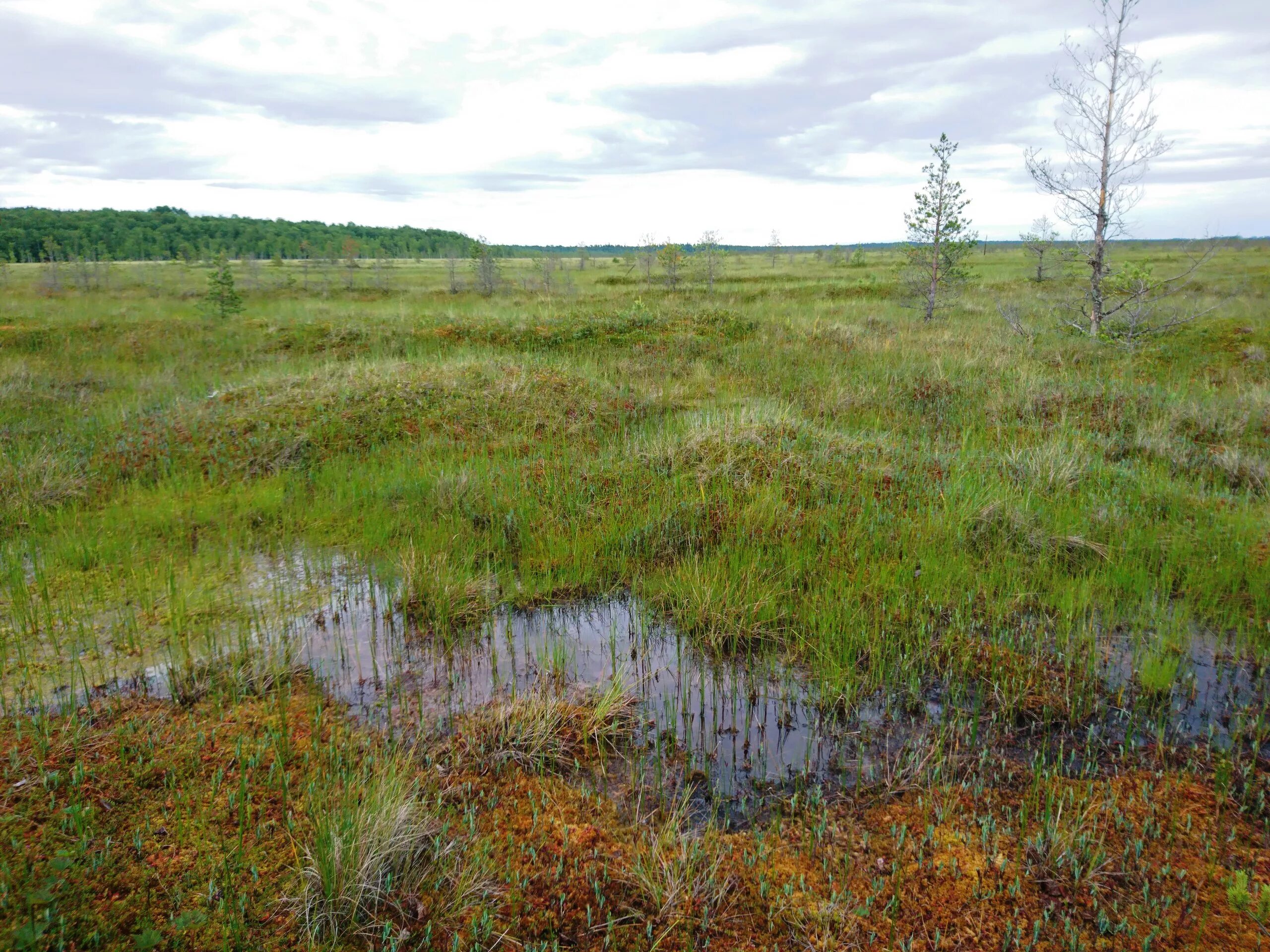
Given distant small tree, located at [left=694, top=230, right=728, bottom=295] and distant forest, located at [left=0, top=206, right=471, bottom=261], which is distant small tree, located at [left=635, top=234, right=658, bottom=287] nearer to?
distant small tree, located at [left=694, top=230, right=728, bottom=295]

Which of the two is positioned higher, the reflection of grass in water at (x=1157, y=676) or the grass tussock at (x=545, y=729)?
the reflection of grass in water at (x=1157, y=676)

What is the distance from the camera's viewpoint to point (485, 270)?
3719 cm

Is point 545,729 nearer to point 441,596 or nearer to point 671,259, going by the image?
point 441,596

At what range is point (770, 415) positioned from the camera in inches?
350

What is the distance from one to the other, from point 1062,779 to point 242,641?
16.1 ft

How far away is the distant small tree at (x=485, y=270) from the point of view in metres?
36.9

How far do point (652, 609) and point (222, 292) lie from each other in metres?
23.3

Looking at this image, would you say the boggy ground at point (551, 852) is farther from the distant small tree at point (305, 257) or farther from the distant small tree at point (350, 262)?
the distant small tree at point (305, 257)

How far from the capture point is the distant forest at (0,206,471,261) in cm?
7369

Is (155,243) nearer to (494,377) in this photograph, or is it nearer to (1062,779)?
(494,377)

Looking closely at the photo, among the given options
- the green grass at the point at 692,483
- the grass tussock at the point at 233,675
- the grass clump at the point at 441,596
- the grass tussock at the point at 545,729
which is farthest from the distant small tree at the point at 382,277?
the grass tussock at the point at 545,729

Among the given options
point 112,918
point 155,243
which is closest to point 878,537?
point 112,918

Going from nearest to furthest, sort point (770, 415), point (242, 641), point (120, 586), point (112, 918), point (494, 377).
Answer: point (112, 918)
point (242, 641)
point (120, 586)
point (770, 415)
point (494, 377)

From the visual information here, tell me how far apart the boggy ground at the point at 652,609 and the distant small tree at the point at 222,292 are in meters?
11.3
